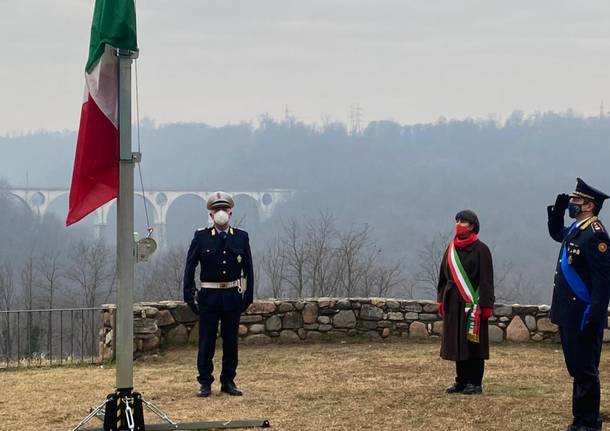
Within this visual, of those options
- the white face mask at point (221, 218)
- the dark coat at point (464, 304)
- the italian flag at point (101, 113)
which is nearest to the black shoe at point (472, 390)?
the dark coat at point (464, 304)

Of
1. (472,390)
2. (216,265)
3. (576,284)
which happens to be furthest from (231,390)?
(576,284)

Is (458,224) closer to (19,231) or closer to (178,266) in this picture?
(178,266)

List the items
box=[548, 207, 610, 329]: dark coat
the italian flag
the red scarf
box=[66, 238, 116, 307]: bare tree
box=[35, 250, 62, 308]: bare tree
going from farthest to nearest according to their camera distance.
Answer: box=[35, 250, 62, 308]: bare tree < box=[66, 238, 116, 307]: bare tree < the red scarf < box=[548, 207, 610, 329]: dark coat < the italian flag

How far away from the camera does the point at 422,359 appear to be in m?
9.20

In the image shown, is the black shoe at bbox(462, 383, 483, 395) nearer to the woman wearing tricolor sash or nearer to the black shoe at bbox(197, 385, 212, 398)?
the woman wearing tricolor sash

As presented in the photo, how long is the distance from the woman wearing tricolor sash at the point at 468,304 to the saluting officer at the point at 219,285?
1.74 m

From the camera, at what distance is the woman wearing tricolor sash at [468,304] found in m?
6.97

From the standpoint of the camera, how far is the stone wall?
10.2 meters

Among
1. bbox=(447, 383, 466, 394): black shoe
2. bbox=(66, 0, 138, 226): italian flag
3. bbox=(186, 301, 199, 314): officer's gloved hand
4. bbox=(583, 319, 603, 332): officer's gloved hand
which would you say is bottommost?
bbox=(447, 383, 466, 394): black shoe

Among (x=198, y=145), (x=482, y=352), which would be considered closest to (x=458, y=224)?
(x=482, y=352)

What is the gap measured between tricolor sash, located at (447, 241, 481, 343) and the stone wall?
11.9 feet

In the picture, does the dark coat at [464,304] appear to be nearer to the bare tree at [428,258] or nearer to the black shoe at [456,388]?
the black shoe at [456,388]

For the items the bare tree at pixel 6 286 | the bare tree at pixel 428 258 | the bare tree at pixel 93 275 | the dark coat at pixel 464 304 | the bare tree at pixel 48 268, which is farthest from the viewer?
the bare tree at pixel 48 268

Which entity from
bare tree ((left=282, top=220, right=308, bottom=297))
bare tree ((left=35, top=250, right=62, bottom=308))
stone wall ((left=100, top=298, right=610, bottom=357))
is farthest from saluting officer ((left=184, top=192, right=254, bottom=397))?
bare tree ((left=35, top=250, right=62, bottom=308))
